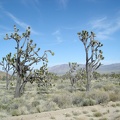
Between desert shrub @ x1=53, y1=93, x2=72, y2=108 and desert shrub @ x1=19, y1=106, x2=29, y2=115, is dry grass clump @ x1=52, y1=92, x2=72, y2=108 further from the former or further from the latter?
desert shrub @ x1=19, y1=106, x2=29, y2=115

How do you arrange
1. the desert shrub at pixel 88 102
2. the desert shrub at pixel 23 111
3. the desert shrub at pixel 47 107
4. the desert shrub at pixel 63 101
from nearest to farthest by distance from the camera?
the desert shrub at pixel 23 111
the desert shrub at pixel 47 107
the desert shrub at pixel 88 102
the desert shrub at pixel 63 101

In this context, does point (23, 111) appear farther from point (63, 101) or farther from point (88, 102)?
point (88, 102)

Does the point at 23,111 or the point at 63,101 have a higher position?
the point at 63,101

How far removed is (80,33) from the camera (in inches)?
953

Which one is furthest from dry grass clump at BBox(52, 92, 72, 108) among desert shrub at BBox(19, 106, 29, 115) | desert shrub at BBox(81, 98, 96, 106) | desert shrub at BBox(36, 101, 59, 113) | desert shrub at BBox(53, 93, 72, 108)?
desert shrub at BBox(19, 106, 29, 115)

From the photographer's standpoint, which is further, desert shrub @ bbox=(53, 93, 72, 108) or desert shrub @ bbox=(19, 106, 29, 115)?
desert shrub @ bbox=(53, 93, 72, 108)

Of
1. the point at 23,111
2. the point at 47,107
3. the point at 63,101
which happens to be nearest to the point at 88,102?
the point at 63,101

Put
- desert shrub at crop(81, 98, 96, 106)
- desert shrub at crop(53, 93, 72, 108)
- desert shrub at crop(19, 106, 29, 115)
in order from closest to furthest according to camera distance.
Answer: desert shrub at crop(19, 106, 29, 115), desert shrub at crop(81, 98, 96, 106), desert shrub at crop(53, 93, 72, 108)

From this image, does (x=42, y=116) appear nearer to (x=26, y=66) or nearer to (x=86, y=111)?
(x=86, y=111)

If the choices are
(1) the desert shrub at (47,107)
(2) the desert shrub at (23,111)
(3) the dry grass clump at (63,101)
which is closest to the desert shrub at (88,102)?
(3) the dry grass clump at (63,101)

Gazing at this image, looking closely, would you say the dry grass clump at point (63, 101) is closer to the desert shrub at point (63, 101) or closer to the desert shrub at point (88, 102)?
the desert shrub at point (63, 101)

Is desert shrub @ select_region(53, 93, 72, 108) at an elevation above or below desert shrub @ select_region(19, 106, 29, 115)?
above

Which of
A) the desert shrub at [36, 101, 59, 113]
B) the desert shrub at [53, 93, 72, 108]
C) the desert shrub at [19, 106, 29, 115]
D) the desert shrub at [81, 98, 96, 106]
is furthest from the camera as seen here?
the desert shrub at [53, 93, 72, 108]

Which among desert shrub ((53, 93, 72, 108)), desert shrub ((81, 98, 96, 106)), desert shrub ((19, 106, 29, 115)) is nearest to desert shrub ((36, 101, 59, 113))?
desert shrub ((53, 93, 72, 108))
